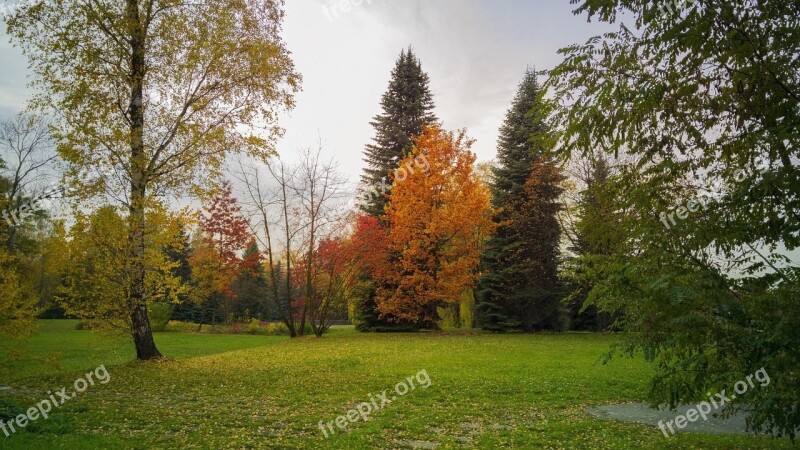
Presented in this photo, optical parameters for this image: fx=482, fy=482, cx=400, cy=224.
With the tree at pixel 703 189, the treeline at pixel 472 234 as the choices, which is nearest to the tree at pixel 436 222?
the treeline at pixel 472 234

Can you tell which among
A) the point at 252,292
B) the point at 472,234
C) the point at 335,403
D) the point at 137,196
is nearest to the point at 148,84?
the point at 137,196

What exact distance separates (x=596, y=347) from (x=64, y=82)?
17415 mm

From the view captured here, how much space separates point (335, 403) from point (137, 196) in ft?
23.3

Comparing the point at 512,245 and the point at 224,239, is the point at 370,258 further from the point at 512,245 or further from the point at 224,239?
the point at 224,239

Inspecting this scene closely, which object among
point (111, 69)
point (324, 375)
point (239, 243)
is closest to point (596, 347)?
point (324, 375)

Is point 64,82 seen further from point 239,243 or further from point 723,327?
point 239,243

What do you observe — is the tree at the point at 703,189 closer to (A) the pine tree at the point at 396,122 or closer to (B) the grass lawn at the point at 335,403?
(B) the grass lawn at the point at 335,403

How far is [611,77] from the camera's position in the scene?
4848 millimetres

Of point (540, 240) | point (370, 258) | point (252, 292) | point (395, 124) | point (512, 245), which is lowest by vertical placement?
point (252, 292)

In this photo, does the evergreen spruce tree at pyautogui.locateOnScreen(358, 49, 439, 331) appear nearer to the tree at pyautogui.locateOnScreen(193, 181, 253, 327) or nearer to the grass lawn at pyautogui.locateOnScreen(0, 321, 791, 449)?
the tree at pyautogui.locateOnScreen(193, 181, 253, 327)

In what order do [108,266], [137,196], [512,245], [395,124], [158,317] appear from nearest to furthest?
[108,266] < [137,196] < [512,245] < [395,124] < [158,317]

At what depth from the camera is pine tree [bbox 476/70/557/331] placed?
25109mm

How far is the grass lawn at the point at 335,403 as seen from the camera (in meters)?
5.60

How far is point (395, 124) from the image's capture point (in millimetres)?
29391
